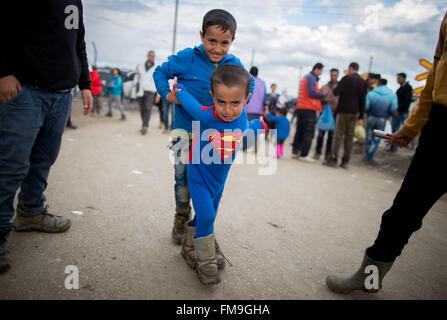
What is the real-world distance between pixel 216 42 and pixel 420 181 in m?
1.62

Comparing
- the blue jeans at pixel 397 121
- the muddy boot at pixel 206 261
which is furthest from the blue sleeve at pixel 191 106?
the blue jeans at pixel 397 121

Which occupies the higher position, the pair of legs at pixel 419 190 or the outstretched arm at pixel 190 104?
the outstretched arm at pixel 190 104

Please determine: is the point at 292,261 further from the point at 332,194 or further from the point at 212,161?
the point at 332,194

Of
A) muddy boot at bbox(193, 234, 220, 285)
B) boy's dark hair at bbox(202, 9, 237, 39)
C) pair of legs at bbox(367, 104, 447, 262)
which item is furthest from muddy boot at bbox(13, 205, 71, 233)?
pair of legs at bbox(367, 104, 447, 262)

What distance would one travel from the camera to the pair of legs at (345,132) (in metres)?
6.20

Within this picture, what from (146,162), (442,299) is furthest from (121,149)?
(442,299)

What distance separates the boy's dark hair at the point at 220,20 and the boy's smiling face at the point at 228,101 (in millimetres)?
511

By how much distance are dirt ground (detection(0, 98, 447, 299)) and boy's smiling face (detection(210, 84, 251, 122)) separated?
119cm

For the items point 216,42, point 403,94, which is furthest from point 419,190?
point 403,94

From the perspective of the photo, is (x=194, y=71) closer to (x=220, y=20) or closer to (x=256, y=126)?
(x=220, y=20)

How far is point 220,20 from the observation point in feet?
6.16

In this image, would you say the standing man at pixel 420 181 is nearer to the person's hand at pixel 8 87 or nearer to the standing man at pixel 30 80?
A: the standing man at pixel 30 80

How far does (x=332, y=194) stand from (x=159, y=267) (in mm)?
3253
